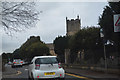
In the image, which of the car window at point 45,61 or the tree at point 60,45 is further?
the tree at point 60,45

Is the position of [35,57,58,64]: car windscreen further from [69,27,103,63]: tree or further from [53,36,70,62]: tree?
[53,36,70,62]: tree

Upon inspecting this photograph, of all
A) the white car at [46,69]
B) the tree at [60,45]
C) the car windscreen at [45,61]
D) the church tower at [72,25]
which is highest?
the church tower at [72,25]

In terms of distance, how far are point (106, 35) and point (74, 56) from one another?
13.5 meters

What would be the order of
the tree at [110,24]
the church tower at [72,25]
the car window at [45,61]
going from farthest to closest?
the church tower at [72,25]
the tree at [110,24]
the car window at [45,61]

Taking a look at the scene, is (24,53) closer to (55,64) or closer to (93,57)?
(93,57)

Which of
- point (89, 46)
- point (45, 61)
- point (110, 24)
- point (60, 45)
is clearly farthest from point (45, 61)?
point (60, 45)

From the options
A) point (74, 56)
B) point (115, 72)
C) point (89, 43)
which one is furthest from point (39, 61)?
point (74, 56)

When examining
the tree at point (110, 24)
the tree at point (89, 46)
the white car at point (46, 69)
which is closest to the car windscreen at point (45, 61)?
the white car at point (46, 69)

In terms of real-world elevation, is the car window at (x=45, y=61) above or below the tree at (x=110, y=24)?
below

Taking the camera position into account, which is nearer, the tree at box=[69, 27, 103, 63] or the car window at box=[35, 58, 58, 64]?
the car window at box=[35, 58, 58, 64]

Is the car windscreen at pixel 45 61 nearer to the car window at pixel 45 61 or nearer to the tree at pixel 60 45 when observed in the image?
the car window at pixel 45 61

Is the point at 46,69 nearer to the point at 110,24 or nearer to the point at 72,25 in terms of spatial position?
the point at 110,24

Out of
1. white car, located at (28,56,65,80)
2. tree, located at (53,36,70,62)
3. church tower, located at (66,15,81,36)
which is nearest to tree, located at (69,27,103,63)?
white car, located at (28,56,65,80)

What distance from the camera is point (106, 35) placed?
18594mm
